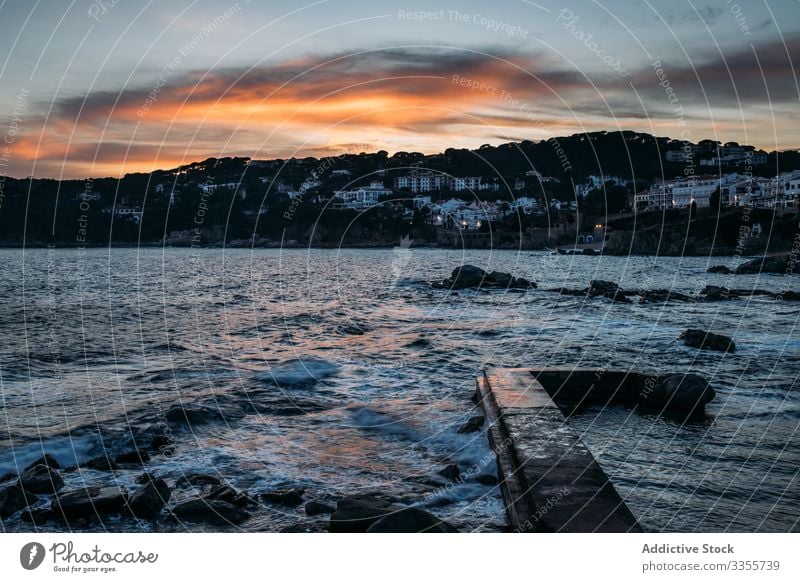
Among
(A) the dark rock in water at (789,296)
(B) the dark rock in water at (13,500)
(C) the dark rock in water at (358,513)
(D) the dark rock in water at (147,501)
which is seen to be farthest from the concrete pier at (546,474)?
(A) the dark rock in water at (789,296)

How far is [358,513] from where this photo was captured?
28.5 ft

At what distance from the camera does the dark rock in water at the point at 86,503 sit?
366 inches

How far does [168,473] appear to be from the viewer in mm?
11359

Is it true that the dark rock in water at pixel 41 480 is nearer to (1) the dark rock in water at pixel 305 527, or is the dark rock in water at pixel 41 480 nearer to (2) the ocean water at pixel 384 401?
(2) the ocean water at pixel 384 401

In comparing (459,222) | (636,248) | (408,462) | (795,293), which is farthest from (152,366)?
(459,222)

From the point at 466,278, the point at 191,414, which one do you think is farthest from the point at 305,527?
the point at 466,278

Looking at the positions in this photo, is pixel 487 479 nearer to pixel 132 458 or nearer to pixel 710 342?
pixel 132 458


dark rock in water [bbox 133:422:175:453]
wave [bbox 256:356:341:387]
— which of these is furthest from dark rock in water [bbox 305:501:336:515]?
wave [bbox 256:356:341:387]

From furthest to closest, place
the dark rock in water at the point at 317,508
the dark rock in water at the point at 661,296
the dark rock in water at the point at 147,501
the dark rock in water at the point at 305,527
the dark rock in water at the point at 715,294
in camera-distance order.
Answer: the dark rock in water at the point at 715,294, the dark rock in water at the point at 661,296, the dark rock in water at the point at 317,508, the dark rock in water at the point at 147,501, the dark rock in water at the point at 305,527

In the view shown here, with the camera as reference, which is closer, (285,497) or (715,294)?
(285,497)

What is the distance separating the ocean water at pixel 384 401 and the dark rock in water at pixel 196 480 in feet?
0.84

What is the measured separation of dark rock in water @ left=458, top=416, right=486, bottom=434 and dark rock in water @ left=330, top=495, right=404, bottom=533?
16.8 feet

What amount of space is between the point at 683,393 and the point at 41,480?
13.9 meters

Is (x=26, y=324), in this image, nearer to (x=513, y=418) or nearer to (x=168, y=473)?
(x=168, y=473)
